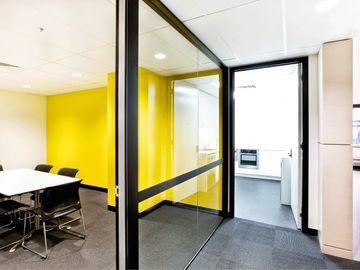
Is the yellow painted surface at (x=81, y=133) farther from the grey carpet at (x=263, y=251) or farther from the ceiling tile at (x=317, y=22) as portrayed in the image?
the ceiling tile at (x=317, y=22)

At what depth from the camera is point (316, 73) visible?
2.98 meters

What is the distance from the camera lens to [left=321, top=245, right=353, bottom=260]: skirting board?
2457 millimetres

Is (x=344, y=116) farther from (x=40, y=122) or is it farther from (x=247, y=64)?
(x=40, y=122)

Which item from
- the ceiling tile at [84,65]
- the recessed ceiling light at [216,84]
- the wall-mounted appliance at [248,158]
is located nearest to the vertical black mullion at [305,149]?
the recessed ceiling light at [216,84]

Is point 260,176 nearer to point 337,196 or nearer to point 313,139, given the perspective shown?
point 313,139

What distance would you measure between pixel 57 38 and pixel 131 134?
6.51ft

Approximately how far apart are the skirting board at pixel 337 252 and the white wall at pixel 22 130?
24.4 ft

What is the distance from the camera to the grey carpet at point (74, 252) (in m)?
2.32

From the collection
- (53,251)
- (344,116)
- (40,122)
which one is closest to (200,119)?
(344,116)

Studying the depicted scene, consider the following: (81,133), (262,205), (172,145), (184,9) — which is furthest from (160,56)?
(81,133)

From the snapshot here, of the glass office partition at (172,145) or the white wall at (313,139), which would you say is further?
the white wall at (313,139)

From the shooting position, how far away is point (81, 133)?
5.79 m

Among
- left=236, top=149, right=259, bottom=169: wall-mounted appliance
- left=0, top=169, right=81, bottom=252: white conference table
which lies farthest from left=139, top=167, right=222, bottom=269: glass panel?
left=236, top=149, right=259, bottom=169: wall-mounted appliance

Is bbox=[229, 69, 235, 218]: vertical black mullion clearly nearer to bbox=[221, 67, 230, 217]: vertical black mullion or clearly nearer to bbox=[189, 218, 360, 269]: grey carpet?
bbox=[221, 67, 230, 217]: vertical black mullion
